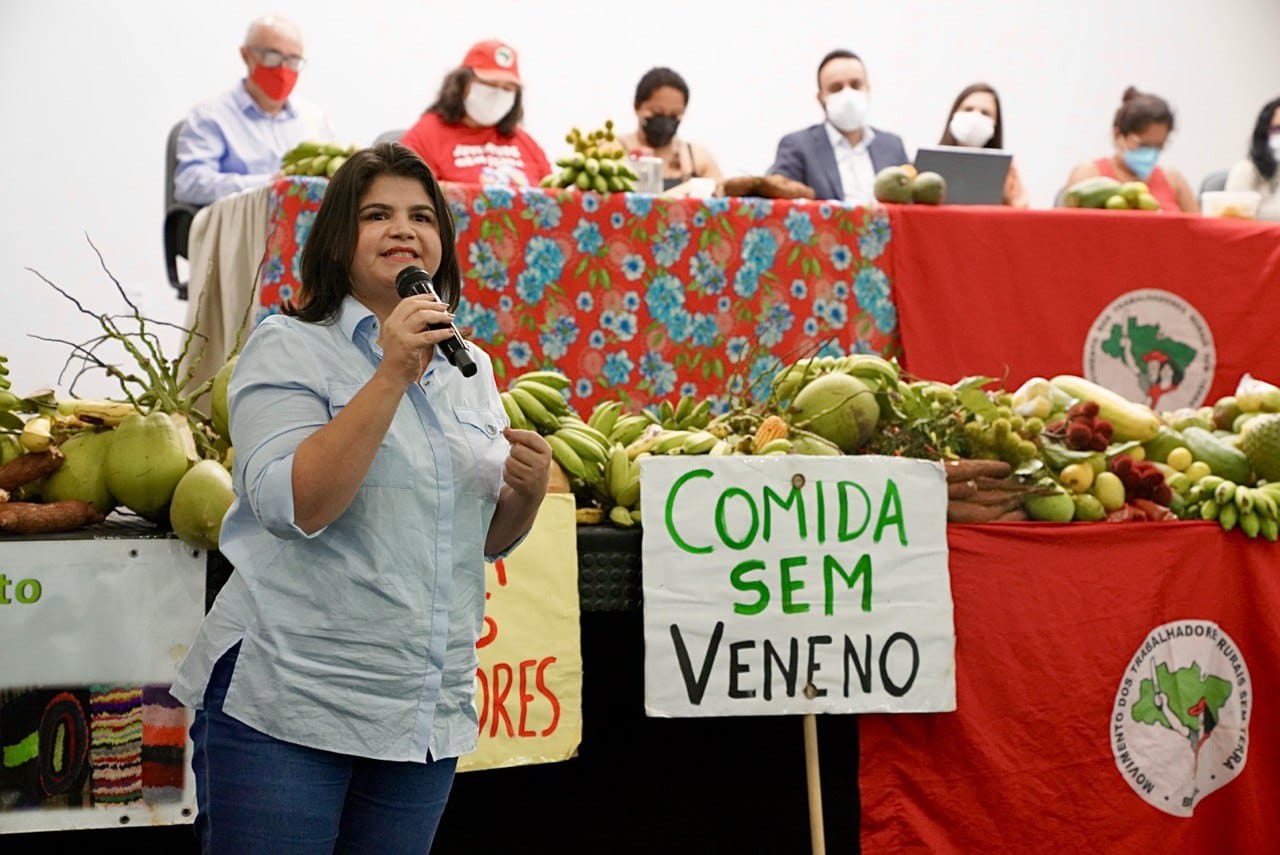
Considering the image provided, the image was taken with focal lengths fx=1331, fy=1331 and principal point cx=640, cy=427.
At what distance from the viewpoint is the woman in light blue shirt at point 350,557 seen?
3.94 ft

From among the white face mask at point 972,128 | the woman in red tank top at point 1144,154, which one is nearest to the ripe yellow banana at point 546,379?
the white face mask at point 972,128

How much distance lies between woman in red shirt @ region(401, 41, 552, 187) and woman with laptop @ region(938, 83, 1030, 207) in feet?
4.95

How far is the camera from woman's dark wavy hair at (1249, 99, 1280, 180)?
466 cm

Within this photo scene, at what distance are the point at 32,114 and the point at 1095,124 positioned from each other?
491 centimetres

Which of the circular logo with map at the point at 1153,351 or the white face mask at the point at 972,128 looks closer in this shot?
the circular logo with map at the point at 1153,351

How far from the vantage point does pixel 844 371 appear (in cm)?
247

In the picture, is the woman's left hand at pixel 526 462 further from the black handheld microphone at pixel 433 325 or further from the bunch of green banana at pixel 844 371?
the bunch of green banana at pixel 844 371

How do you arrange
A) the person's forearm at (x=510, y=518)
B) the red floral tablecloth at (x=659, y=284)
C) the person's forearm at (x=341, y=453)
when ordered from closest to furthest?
1. the person's forearm at (x=341, y=453)
2. the person's forearm at (x=510, y=518)
3. the red floral tablecloth at (x=659, y=284)

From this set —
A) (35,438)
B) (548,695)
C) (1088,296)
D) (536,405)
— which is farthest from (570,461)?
(1088,296)

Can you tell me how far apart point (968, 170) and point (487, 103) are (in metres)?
1.53

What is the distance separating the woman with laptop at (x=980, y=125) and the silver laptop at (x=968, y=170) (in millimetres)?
774

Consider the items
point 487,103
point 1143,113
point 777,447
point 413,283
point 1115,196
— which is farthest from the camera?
point 1143,113

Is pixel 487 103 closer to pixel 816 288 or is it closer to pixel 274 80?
pixel 274 80

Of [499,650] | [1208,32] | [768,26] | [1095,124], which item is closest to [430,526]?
[499,650]
